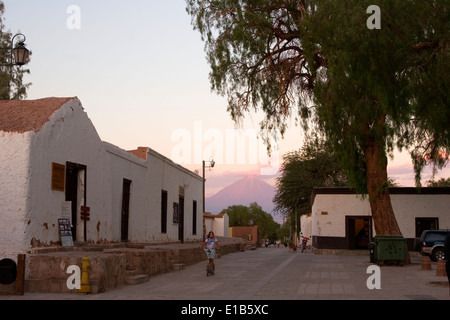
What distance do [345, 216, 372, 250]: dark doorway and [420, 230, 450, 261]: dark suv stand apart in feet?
22.0

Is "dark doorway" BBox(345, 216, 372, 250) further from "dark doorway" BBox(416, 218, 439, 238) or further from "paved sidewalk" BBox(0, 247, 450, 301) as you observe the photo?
"paved sidewalk" BBox(0, 247, 450, 301)

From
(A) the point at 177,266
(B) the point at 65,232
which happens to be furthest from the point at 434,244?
(B) the point at 65,232

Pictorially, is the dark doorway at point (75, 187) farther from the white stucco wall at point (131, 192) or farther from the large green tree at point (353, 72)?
the large green tree at point (353, 72)

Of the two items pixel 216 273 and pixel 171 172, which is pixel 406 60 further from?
pixel 171 172

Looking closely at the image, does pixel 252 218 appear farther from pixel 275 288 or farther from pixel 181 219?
pixel 275 288

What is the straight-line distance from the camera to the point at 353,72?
19.0 metres

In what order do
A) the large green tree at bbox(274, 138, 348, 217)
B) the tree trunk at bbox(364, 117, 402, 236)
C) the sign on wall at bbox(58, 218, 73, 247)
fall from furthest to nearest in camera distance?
the large green tree at bbox(274, 138, 348, 217) → the tree trunk at bbox(364, 117, 402, 236) → the sign on wall at bbox(58, 218, 73, 247)

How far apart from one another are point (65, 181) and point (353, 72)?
393 inches

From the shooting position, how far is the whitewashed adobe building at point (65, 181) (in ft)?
46.2

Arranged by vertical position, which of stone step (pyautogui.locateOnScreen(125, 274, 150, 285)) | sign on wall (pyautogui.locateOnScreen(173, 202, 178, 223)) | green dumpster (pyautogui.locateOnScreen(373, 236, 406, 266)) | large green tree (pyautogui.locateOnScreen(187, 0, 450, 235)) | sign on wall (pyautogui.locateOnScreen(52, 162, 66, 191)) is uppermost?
large green tree (pyautogui.locateOnScreen(187, 0, 450, 235))

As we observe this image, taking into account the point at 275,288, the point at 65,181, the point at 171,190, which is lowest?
the point at 275,288

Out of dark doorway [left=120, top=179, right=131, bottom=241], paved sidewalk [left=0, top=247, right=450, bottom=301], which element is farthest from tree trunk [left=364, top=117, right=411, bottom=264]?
dark doorway [left=120, top=179, right=131, bottom=241]

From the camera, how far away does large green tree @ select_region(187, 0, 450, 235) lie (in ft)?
57.3
